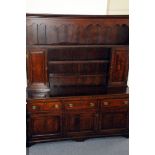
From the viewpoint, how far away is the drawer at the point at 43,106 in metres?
2.83

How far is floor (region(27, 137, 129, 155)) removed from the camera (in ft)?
9.25

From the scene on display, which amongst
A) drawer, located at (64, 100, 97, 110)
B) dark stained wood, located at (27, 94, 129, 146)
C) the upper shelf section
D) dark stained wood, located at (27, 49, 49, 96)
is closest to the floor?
dark stained wood, located at (27, 94, 129, 146)

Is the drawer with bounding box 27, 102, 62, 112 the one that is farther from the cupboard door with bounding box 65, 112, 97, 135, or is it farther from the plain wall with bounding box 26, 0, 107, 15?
the plain wall with bounding box 26, 0, 107, 15

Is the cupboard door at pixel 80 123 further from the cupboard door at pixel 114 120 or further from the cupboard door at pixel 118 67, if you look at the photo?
the cupboard door at pixel 118 67

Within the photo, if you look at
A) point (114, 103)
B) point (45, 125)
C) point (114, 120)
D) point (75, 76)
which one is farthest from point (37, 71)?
point (114, 120)

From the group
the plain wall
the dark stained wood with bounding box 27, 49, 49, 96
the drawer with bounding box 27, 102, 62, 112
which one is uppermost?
the plain wall

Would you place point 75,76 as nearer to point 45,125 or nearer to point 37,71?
point 37,71

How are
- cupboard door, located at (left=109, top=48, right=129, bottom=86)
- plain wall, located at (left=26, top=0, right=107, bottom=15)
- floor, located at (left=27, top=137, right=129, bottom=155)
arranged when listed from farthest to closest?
1. cupboard door, located at (left=109, top=48, right=129, bottom=86)
2. plain wall, located at (left=26, top=0, right=107, bottom=15)
3. floor, located at (left=27, top=137, right=129, bottom=155)

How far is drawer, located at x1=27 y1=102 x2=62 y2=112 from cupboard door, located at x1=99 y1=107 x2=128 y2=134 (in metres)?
0.57

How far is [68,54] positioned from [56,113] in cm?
78

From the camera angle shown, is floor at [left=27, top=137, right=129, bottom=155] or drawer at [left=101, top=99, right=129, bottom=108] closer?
floor at [left=27, top=137, right=129, bottom=155]

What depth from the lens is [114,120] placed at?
3080 millimetres
